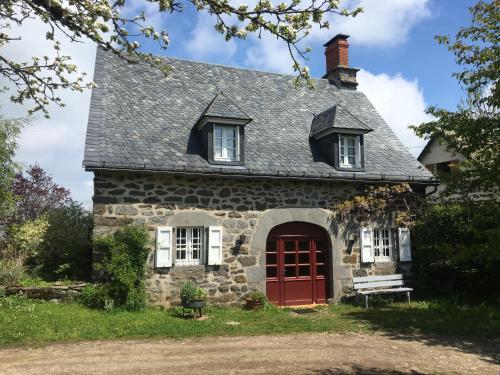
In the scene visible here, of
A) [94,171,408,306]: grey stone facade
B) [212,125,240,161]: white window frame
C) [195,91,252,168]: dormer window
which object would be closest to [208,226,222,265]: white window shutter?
[94,171,408,306]: grey stone facade

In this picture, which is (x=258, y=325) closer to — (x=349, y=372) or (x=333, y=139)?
(x=349, y=372)

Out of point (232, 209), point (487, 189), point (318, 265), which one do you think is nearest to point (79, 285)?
point (232, 209)

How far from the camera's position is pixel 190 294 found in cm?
941

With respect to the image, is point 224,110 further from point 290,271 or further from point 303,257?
point 290,271

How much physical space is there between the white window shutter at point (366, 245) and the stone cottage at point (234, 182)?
1.1 inches

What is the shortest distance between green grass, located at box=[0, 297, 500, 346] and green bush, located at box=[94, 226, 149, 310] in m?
0.36

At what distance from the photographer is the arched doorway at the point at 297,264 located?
1101 centimetres

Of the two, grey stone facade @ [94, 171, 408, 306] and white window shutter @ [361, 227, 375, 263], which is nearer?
grey stone facade @ [94, 171, 408, 306]

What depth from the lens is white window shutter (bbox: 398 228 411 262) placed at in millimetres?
12055

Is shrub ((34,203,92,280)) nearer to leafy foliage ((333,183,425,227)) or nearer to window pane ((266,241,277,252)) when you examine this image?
window pane ((266,241,277,252))

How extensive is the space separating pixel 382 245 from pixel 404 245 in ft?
2.09

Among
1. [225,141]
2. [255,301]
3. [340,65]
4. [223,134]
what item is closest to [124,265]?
[255,301]

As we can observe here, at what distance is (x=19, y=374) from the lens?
555 cm

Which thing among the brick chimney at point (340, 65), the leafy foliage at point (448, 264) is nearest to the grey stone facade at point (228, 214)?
the leafy foliage at point (448, 264)
